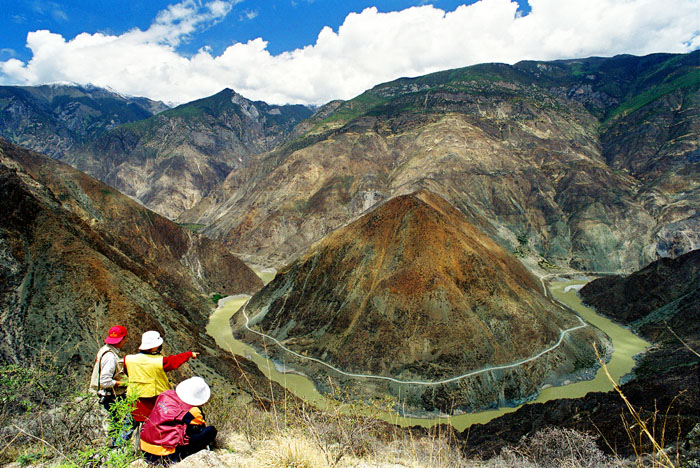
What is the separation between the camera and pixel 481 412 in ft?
96.2

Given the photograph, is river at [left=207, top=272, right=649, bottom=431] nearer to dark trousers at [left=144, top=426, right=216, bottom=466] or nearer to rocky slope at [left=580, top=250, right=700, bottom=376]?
rocky slope at [left=580, top=250, right=700, bottom=376]

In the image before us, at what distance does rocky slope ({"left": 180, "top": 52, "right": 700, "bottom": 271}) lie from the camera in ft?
264

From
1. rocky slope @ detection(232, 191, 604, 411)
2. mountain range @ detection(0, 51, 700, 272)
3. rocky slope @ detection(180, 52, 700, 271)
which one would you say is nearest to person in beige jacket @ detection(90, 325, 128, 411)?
rocky slope @ detection(232, 191, 604, 411)

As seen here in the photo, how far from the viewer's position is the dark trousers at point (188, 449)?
207 inches

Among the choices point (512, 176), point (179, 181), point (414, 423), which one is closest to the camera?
point (414, 423)

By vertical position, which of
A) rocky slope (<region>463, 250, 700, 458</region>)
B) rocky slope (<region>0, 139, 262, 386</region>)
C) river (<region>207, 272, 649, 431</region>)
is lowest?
river (<region>207, 272, 649, 431</region>)

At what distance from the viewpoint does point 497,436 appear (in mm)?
22281

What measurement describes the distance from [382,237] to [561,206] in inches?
2684

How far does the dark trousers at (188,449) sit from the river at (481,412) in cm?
1116

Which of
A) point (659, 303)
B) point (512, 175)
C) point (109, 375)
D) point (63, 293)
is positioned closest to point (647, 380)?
point (659, 303)

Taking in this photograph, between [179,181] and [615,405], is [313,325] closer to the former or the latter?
[615,405]

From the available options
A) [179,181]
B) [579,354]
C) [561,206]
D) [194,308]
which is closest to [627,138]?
[561,206]

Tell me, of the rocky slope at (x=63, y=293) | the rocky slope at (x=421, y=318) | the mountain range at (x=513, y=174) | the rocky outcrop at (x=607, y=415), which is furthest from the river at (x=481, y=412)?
the mountain range at (x=513, y=174)

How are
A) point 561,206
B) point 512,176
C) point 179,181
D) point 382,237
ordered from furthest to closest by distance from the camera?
point 179,181 → point 512,176 → point 561,206 → point 382,237
